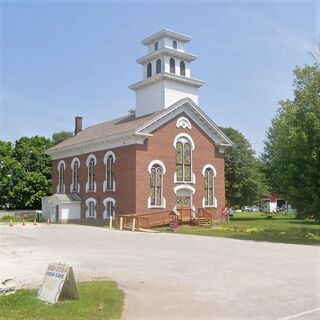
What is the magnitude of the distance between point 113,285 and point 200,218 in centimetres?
2732

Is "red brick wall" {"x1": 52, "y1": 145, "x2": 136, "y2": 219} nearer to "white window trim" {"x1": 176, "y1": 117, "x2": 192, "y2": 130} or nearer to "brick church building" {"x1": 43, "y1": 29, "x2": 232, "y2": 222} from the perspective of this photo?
"brick church building" {"x1": 43, "y1": 29, "x2": 232, "y2": 222}

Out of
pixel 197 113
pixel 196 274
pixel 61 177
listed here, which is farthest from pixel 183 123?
pixel 196 274

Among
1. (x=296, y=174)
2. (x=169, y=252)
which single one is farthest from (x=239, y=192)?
(x=169, y=252)

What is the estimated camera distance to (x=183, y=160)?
41938 millimetres

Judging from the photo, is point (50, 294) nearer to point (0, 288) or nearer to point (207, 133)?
point (0, 288)

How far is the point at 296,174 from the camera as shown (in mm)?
25609

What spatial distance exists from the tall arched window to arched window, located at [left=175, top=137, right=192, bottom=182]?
7.32ft

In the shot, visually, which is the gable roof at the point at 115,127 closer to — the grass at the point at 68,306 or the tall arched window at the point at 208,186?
the tall arched window at the point at 208,186

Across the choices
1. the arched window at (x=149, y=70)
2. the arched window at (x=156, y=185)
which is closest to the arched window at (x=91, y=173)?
the arched window at (x=156, y=185)

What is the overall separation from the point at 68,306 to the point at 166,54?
3687 centimetres

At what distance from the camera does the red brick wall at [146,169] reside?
38.3 m

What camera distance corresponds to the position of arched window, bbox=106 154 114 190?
41.3 m

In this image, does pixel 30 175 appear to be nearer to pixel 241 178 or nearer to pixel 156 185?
pixel 156 185

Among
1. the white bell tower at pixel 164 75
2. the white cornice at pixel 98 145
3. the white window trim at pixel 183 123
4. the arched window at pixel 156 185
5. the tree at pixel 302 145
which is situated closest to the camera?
the tree at pixel 302 145
